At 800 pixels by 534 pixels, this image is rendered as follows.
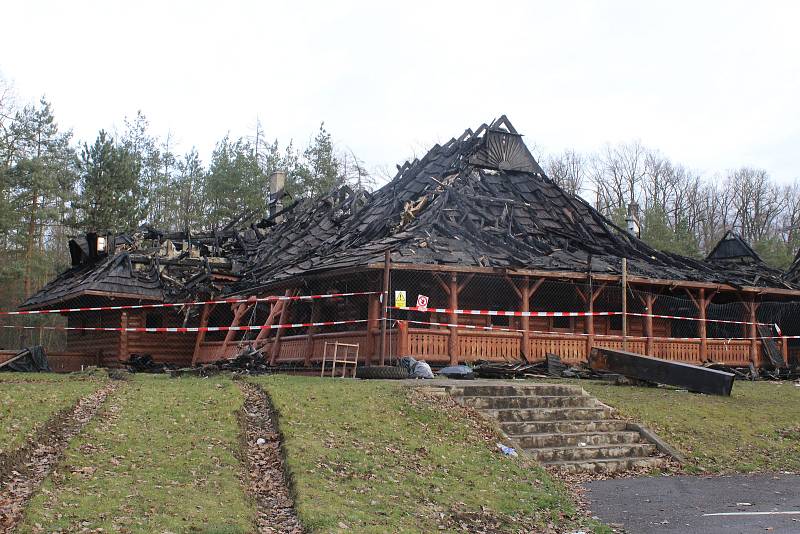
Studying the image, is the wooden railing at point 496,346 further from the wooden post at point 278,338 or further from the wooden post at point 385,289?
the wooden post at point 385,289

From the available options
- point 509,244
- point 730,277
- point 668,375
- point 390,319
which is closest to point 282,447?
point 390,319

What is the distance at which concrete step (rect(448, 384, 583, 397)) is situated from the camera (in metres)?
15.8

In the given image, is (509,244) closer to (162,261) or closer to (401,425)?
(401,425)

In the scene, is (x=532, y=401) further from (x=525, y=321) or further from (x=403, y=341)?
(x=525, y=321)

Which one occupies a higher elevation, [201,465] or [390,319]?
[390,319]

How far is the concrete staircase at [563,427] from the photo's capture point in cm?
1397

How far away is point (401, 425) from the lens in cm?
1339

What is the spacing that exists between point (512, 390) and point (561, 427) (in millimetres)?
1510

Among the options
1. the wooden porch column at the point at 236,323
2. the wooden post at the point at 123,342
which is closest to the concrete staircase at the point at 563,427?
the wooden porch column at the point at 236,323

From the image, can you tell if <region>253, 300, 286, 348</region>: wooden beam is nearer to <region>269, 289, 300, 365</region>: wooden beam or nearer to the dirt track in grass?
<region>269, 289, 300, 365</region>: wooden beam

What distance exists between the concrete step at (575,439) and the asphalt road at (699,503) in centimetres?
140

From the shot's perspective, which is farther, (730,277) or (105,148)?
(105,148)

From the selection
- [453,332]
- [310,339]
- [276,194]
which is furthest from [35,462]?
[276,194]

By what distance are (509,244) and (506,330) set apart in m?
3.19
